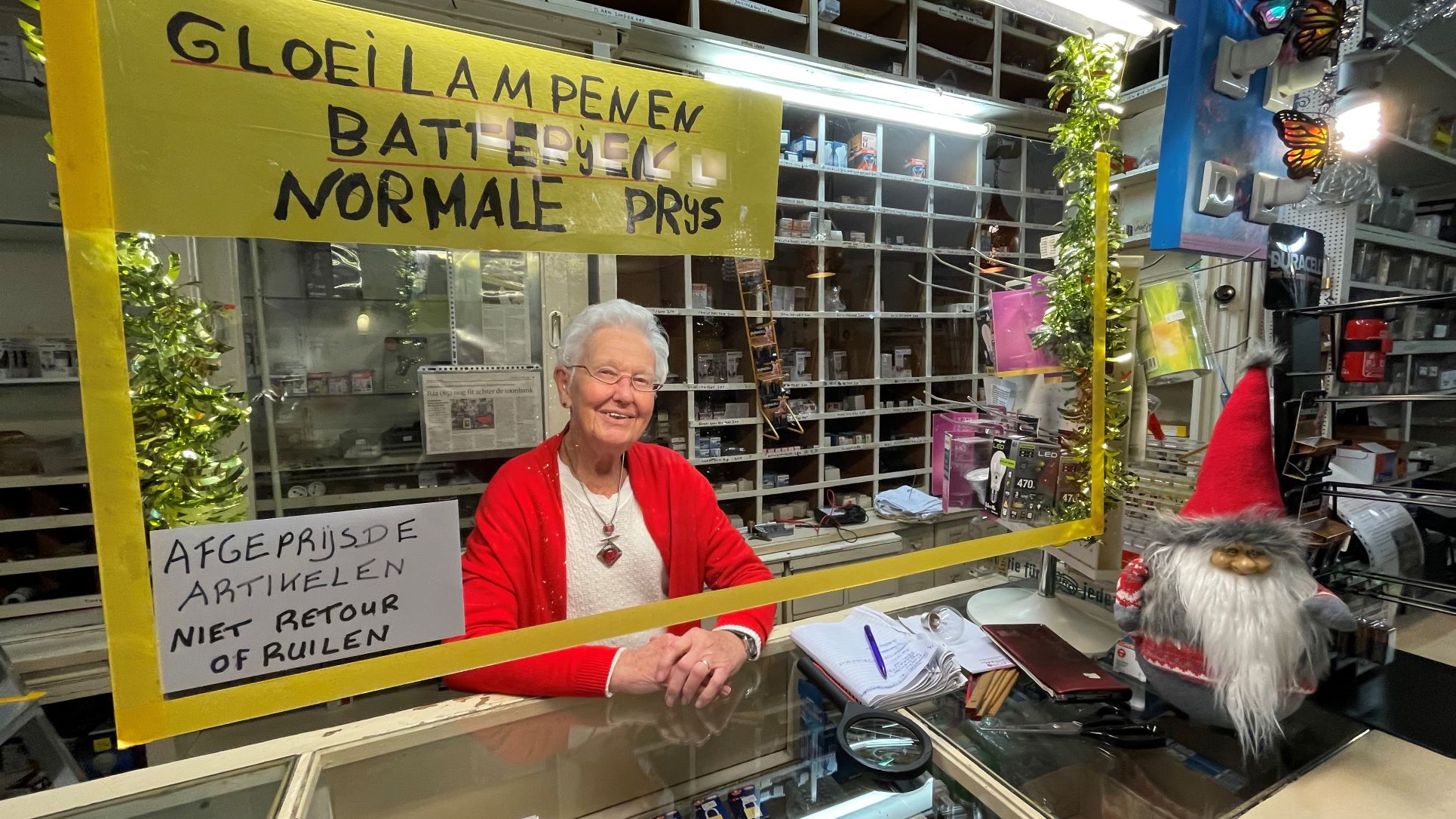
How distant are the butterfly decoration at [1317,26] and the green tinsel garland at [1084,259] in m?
0.30

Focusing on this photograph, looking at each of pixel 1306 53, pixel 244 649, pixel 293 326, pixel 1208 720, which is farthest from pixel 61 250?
pixel 1306 53

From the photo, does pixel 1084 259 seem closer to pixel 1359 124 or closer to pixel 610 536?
pixel 1359 124

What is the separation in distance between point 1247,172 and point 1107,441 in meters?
0.50

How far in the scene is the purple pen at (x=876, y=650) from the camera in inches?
34.0

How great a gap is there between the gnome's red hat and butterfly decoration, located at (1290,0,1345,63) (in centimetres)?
53

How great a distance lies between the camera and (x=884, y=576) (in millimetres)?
791

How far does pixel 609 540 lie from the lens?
827mm

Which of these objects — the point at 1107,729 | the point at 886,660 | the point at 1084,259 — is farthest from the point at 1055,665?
the point at 1084,259

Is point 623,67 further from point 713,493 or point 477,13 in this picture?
point 713,493

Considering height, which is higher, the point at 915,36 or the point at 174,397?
the point at 915,36

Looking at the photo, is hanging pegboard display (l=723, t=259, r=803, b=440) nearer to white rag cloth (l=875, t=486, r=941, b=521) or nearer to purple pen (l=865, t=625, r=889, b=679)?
white rag cloth (l=875, t=486, r=941, b=521)

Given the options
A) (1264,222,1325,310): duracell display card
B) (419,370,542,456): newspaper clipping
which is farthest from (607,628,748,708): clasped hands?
(1264,222,1325,310): duracell display card

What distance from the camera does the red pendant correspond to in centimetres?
82

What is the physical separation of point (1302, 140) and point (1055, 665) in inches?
37.9
